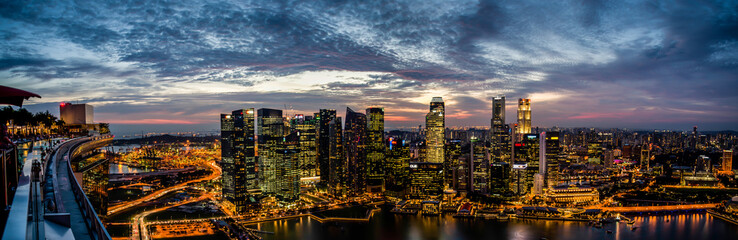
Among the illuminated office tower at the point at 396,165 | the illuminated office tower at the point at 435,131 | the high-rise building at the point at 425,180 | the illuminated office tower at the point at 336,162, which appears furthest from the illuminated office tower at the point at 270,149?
the illuminated office tower at the point at 435,131

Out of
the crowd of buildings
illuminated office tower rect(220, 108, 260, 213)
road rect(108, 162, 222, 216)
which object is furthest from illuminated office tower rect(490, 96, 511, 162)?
road rect(108, 162, 222, 216)

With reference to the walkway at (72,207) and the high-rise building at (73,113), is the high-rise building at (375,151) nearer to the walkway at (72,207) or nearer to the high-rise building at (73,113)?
the high-rise building at (73,113)

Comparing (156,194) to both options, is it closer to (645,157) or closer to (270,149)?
(270,149)

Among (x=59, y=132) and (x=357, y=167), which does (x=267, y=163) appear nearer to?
(x=357, y=167)

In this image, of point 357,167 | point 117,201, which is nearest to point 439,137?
point 357,167

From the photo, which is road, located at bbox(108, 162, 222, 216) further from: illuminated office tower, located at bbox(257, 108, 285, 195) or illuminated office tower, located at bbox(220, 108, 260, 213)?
illuminated office tower, located at bbox(257, 108, 285, 195)

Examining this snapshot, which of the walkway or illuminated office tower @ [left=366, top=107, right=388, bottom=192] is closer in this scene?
the walkway
